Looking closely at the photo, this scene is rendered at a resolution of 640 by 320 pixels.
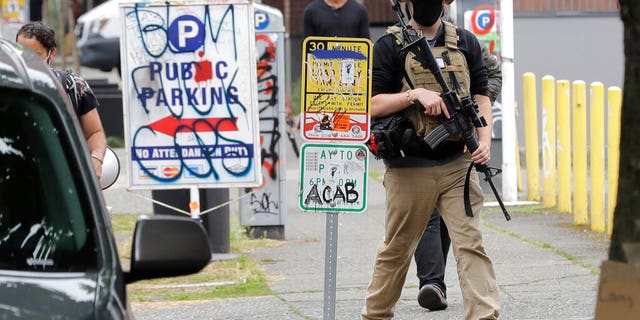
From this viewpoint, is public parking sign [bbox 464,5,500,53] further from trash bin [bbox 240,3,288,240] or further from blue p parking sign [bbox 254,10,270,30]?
blue p parking sign [bbox 254,10,270,30]

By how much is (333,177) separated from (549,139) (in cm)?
597

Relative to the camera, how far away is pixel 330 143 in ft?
22.2

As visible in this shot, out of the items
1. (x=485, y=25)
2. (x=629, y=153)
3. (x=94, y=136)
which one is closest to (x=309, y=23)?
(x=485, y=25)

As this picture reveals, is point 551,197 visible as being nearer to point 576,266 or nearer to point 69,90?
point 576,266

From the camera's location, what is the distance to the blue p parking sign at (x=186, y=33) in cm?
896

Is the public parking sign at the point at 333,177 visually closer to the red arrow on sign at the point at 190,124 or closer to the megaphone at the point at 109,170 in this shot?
the megaphone at the point at 109,170

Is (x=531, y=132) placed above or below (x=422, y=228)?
above

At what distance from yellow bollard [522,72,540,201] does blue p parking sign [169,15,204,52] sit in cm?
428

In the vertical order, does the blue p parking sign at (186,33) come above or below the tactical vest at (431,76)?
above

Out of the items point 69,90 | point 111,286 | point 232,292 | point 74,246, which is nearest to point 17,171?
point 74,246

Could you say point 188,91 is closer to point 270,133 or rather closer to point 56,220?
point 270,133

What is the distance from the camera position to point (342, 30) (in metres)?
12.9

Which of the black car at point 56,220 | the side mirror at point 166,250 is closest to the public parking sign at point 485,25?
the black car at point 56,220

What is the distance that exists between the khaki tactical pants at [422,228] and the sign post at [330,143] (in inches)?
7.4
